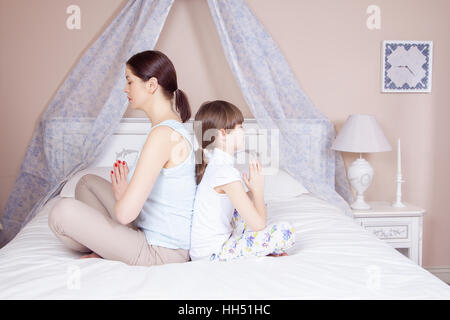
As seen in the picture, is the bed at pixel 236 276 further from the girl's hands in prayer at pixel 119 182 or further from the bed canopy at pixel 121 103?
the bed canopy at pixel 121 103

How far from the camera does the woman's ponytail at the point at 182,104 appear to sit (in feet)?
5.72

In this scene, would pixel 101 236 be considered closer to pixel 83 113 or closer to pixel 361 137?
pixel 83 113

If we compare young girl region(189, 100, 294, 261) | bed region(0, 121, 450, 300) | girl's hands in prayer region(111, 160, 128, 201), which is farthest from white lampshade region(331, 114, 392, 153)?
girl's hands in prayer region(111, 160, 128, 201)

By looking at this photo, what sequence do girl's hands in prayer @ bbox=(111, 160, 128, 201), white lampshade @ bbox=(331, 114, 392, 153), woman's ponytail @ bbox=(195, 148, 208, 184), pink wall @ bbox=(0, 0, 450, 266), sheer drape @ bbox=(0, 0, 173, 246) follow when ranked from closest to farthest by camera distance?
girl's hands in prayer @ bbox=(111, 160, 128, 201) → woman's ponytail @ bbox=(195, 148, 208, 184) → sheer drape @ bbox=(0, 0, 173, 246) → white lampshade @ bbox=(331, 114, 392, 153) → pink wall @ bbox=(0, 0, 450, 266)

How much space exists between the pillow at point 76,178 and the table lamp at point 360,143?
1492mm

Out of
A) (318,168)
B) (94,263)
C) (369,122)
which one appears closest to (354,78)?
(369,122)

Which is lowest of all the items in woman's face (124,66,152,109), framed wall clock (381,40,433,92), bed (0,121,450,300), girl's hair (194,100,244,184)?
bed (0,121,450,300)

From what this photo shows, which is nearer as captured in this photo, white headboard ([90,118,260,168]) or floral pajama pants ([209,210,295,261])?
floral pajama pants ([209,210,295,261])

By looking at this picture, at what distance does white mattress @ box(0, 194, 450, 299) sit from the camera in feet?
3.83

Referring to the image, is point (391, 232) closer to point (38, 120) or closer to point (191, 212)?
point (191, 212)


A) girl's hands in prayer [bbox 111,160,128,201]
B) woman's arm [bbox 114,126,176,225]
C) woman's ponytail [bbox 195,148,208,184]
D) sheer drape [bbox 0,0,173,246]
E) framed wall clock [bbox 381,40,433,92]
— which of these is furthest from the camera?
framed wall clock [bbox 381,40,433,92]

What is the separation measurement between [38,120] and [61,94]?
1.17 feet

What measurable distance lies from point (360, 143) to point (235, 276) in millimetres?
1758

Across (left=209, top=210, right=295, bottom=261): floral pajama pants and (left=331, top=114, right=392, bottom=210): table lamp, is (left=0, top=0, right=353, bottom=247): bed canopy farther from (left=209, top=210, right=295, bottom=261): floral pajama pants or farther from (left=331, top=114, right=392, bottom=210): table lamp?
(left=209, top=210, right=295, bottom=261): floral pajama pants
